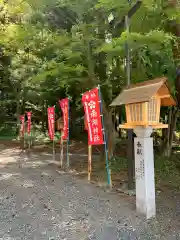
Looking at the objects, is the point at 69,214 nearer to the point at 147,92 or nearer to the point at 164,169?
the point at 147,92

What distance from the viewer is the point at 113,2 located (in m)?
6.06

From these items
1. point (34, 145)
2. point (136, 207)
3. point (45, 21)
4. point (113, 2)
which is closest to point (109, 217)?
point (136, 207)

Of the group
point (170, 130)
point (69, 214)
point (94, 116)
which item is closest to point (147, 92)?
point (94, 116)

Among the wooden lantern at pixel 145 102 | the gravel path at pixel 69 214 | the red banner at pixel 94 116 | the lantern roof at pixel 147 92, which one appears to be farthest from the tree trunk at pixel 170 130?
the wooden lantern at pixel 145 102

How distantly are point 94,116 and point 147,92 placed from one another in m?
2.04

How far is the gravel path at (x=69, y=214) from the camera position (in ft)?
14.3

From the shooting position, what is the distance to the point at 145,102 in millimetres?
4977

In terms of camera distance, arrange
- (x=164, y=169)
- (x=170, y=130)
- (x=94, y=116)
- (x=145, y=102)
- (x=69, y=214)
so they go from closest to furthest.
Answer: (x=145, y=102)
(x=69, y=214)
(x=94, y=116)
(x=164, y=169)
(x=170, y=130)

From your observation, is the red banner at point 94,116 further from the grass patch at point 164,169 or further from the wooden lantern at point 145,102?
the grass patch at point 164,169

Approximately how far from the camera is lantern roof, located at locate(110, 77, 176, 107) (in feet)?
16.1

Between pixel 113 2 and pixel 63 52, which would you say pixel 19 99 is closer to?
pixel 63 52

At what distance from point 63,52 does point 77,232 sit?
16.9 ft

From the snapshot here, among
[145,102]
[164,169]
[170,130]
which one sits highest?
[145,102]

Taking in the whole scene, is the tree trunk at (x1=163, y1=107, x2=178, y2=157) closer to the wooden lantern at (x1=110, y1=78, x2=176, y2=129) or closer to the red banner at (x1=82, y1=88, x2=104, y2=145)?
the red banner at (x1=82, y1=88, x2=104, y2=145)
